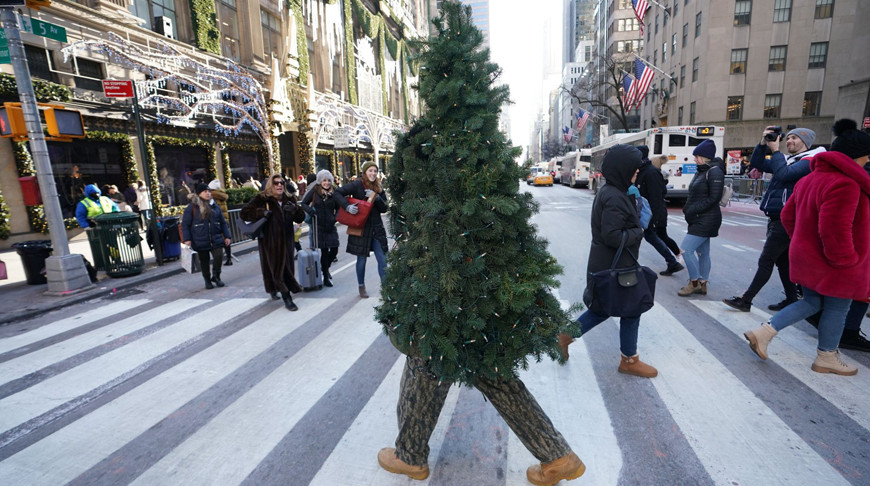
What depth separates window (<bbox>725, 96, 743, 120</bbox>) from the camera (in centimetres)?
3294

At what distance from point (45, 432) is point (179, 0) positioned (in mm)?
18957

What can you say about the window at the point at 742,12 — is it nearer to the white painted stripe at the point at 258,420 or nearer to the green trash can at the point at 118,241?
the white painted stripe at the point at 258,420

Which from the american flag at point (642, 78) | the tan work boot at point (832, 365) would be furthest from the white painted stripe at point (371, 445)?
the american flag at point (642, 78)

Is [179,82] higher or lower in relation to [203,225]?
higher

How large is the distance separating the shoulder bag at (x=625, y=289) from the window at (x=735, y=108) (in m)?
38.1

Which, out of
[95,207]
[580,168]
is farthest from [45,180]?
[580,168]

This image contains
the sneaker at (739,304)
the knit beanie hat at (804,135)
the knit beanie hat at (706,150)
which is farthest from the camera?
the knit beanie hat at (706,150)

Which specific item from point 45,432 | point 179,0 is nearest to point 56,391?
point 45,432

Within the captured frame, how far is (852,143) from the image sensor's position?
3.37m

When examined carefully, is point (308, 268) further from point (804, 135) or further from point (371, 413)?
point (804, 135)

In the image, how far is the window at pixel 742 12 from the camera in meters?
31.5

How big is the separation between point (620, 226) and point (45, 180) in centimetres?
906

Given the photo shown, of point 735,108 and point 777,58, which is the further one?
point 735,108

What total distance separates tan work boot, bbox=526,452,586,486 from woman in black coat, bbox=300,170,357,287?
505 cm
